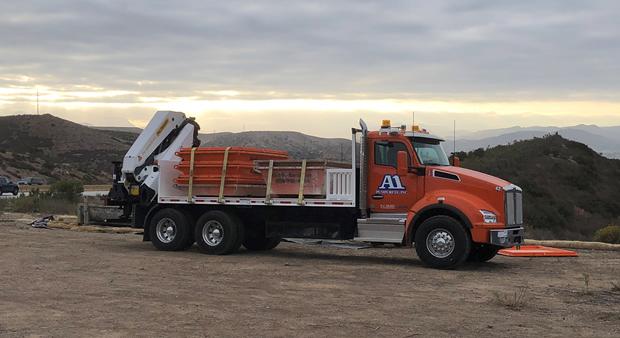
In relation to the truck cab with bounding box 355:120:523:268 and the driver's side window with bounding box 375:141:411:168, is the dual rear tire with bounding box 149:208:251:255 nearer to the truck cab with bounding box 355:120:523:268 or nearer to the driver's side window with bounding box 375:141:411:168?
the truck cab with bounding box 355:120:523:268

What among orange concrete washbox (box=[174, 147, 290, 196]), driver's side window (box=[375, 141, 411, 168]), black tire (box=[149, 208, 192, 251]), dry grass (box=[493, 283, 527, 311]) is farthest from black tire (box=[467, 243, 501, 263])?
black tire (box=[149, 208, 192, 251])

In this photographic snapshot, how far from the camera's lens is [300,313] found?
8336 mm

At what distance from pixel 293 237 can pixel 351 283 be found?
3632 millimetres

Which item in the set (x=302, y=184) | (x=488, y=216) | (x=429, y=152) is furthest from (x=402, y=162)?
(x=302, y=184)

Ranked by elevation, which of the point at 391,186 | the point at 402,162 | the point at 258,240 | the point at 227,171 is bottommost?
the point at 258,240

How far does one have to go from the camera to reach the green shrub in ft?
114

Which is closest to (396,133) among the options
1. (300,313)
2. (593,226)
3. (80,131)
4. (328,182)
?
(328,182)

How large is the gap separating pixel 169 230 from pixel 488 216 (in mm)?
7090

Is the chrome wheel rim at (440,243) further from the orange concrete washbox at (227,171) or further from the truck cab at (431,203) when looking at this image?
the orange concrete washbox at (227,171)

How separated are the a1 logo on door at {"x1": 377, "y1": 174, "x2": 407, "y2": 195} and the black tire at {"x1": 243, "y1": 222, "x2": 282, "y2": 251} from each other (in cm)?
315

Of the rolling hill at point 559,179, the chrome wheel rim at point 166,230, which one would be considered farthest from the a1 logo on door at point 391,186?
the rolling hill at point 559,179

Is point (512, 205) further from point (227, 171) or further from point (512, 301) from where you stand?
point (227, 171)

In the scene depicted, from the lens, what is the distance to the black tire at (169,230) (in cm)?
1523

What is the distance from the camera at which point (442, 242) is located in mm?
12711
